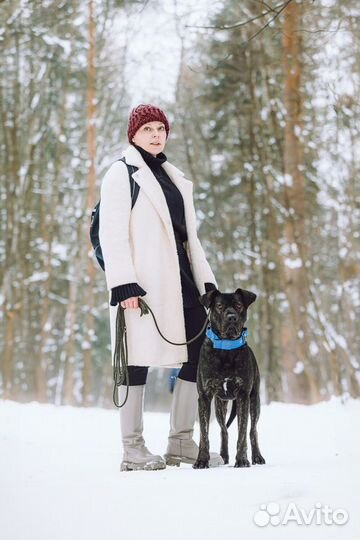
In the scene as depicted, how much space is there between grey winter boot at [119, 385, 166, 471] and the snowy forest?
599cm

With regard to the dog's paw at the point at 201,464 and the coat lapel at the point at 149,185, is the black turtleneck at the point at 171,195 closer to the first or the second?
the coat lapel at the point at 149,185

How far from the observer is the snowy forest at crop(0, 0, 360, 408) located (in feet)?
38.7

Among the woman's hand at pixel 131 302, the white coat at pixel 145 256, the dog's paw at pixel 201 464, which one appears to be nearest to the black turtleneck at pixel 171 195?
the white coat at pixel 145 256

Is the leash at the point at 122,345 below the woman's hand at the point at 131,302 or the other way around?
below

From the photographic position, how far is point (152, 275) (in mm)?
4805

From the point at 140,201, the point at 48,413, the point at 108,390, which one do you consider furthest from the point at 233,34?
the point at 108,390

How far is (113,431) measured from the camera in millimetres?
7852

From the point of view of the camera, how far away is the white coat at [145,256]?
186 inches

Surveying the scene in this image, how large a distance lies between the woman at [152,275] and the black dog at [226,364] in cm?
33

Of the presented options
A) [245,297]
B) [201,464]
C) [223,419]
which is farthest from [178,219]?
[201,464]

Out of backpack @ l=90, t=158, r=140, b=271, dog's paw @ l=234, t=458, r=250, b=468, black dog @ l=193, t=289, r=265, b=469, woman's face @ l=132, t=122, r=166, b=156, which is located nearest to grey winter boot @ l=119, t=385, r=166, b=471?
black dog @ l=193, t=289, r=265, b=469

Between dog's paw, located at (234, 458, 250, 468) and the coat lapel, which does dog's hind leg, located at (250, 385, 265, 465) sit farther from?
the coat lapel

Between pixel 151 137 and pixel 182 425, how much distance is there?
1897 millimetres

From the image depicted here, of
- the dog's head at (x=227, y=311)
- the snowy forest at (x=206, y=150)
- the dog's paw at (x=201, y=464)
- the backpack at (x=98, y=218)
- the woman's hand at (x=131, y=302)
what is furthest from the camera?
the snowy forest at (x=206, y=150)
